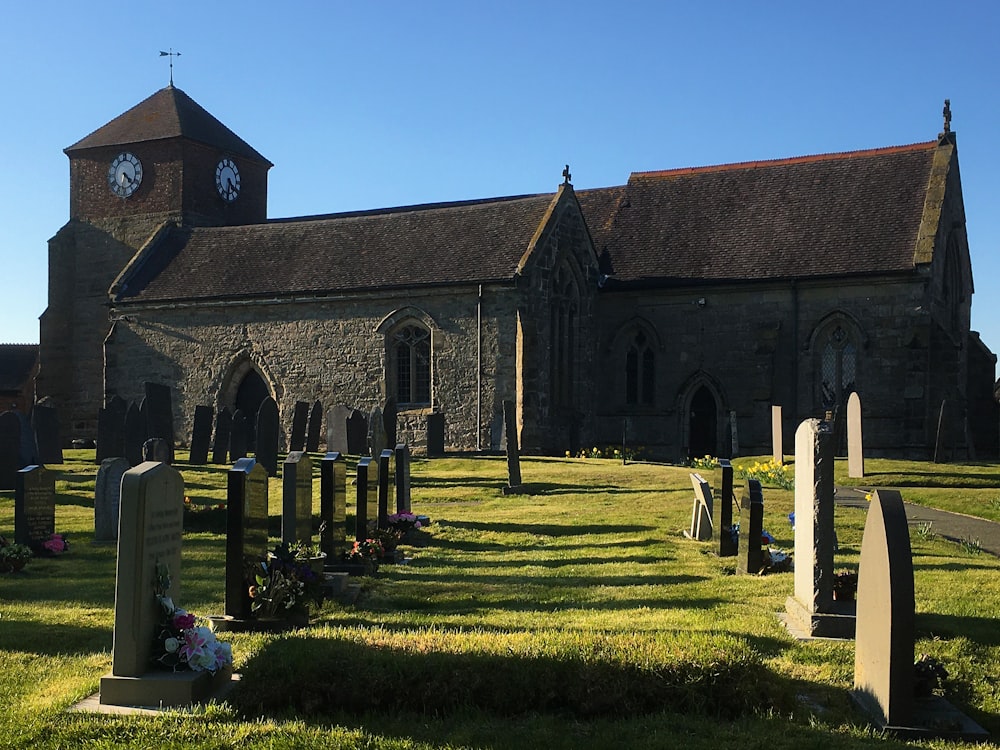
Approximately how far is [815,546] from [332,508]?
5541 mm

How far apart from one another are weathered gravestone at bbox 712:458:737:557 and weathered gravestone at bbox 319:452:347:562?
470 cm

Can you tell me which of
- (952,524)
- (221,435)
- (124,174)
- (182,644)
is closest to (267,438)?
(221,435)

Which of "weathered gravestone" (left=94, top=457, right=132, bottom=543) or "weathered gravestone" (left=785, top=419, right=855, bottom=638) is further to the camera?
"weathered gravestone" (left=94, top=457, right=132, bottom=543)

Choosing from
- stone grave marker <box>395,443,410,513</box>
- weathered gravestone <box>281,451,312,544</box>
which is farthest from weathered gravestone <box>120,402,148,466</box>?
weathered gravestone <box>281,451,312,544</box>

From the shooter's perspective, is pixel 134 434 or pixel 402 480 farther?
pixel 134 434

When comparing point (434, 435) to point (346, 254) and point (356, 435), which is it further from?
point (346, 254)

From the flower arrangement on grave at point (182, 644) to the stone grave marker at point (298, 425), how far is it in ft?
73.2

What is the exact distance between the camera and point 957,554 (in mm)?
13250

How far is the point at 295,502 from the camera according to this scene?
1189cm

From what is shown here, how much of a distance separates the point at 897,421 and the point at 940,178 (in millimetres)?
7567

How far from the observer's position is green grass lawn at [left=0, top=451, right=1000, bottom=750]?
664cm

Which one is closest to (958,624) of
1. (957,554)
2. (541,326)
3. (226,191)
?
(957,554)

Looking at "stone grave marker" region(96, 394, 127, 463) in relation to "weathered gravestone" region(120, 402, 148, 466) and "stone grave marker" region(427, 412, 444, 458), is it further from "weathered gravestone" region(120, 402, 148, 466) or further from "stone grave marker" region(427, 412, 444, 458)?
"stone grave marker" region(427, 412, 444, 458)

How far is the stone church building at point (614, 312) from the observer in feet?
102
